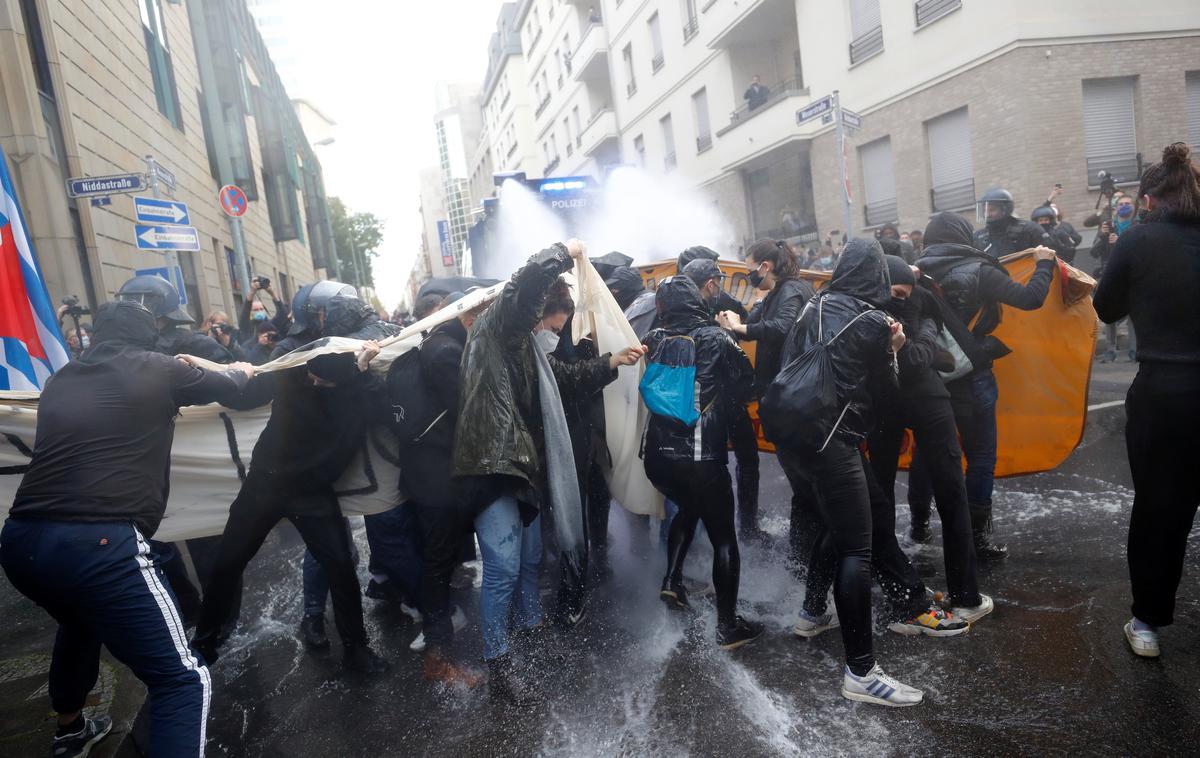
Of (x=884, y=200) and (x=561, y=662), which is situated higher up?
(x=884, y=200)

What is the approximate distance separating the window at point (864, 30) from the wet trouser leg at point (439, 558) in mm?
15255

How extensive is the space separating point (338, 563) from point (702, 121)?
22.5 metres

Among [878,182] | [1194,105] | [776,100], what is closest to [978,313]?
[1194,105]

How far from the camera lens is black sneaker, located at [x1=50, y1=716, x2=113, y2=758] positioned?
3164mm

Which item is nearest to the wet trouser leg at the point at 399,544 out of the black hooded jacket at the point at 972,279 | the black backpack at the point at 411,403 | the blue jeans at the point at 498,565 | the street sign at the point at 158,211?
the black backpack at the point at 411,403

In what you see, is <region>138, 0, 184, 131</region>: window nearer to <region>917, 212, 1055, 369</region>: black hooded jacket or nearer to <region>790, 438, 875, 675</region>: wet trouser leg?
<region>917, 212, 1055, 369</region>: black hooded jacket

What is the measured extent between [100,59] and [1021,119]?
47.0ft

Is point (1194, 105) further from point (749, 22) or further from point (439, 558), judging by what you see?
point (439, 558)

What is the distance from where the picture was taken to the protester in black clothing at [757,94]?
19.4 meters

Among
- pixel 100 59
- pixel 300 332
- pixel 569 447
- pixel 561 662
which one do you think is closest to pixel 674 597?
pixel 561 662

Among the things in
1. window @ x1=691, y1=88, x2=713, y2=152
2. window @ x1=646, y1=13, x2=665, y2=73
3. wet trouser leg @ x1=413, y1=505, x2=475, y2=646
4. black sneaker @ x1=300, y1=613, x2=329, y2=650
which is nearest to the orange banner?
wet trouser leg @ x1=413, y1=505, x2=475, y2=646

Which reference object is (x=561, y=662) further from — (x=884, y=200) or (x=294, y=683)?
(x=884, y=200)

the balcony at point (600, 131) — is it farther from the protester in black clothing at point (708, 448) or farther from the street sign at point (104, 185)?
the protester in black clothing at point (708, 448)

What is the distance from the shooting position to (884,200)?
16172 millimetres
